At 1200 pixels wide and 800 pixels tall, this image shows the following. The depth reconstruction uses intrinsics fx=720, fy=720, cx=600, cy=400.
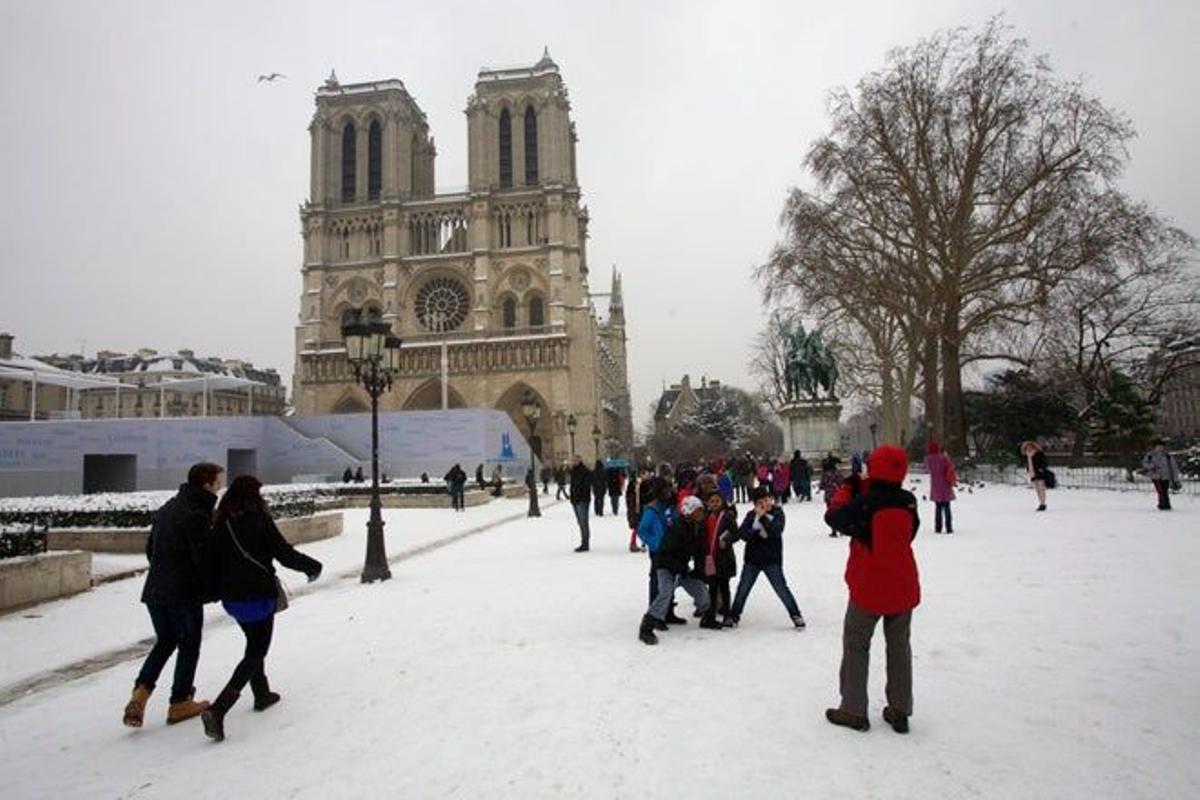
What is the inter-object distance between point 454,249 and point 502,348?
34.9ft

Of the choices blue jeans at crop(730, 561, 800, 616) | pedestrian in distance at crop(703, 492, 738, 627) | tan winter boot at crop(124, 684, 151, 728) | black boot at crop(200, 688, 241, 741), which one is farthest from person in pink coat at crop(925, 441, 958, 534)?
tan winter boot at crop(124, 684, 151, 728)

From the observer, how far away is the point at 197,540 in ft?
12.4

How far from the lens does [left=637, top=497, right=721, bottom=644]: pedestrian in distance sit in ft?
17.5

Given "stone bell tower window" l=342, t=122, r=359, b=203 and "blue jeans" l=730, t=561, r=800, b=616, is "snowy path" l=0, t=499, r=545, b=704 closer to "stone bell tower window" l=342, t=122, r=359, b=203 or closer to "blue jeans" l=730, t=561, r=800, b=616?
"blue jeans" l=730, t=561, r=800, b=616

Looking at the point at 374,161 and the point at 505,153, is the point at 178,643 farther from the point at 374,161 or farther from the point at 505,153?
the point at 374,161

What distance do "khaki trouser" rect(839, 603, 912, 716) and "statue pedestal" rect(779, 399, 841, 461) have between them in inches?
899

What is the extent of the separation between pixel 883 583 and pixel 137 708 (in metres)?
3.89

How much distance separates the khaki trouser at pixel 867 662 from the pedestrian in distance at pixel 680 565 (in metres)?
1.89

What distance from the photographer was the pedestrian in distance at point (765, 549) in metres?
5.38

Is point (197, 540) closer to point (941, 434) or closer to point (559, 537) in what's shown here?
point (559, 537)

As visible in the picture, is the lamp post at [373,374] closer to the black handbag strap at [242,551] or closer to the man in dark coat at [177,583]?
the man in dark coat at [177,583]

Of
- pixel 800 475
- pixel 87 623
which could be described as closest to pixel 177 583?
pixel 87 623

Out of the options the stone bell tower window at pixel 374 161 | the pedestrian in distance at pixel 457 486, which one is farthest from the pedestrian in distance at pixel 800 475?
the stone bell tower window at pixel 374 161

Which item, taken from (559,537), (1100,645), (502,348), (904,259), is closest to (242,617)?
(1100,645)
